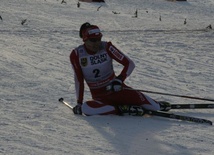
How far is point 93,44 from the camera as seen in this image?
608 centimetres

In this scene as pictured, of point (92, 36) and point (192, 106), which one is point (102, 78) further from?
point (192, 106)

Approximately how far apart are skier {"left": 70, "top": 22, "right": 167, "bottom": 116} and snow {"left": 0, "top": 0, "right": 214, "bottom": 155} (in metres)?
0.17

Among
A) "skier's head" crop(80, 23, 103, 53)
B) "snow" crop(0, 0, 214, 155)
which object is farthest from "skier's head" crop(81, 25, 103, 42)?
"snow" crop(0, 0, 214, 155)

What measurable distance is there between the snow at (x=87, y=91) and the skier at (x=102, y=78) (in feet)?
0.56

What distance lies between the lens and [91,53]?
20.4ft

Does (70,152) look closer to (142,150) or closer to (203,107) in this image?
(142,150)

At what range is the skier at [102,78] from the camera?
20.1 ft

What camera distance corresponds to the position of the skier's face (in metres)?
6.06

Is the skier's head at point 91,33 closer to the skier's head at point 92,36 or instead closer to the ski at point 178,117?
the skier's head at point 92,36

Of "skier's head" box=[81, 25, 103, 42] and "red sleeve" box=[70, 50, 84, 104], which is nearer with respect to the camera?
"skier's head" box=[81, 25, 103, 42]

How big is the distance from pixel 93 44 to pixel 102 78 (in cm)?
49

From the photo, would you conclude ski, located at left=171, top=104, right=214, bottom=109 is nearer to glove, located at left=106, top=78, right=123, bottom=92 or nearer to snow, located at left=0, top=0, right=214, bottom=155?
snow, located at left=0, top=0, right=214, bottom=155

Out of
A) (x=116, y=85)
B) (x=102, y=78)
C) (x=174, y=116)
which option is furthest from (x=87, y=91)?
(x=174, y=116)

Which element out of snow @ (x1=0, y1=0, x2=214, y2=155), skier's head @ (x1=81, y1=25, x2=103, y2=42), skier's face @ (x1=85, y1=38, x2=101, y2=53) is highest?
skier's head @ (x1=81, y1=25, x2=103, y2=42)
